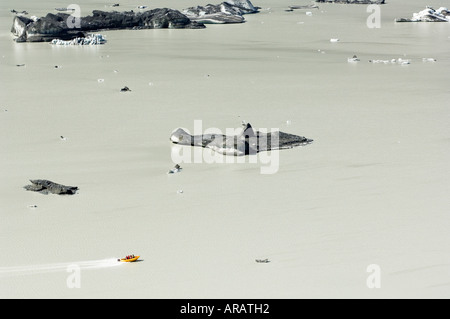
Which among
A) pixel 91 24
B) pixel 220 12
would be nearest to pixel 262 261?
pixel 91 24

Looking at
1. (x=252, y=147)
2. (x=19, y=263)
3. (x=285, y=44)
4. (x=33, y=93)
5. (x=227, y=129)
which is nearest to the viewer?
(x=19, y=263)

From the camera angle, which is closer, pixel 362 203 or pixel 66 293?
pixel 66 293

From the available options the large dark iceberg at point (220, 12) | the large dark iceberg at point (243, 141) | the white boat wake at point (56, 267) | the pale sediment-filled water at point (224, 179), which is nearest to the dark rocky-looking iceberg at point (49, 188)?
the pale sediment-filled water at point (224, 179)

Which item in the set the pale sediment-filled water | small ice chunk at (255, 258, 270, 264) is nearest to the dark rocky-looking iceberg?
the pale sediment-filled water

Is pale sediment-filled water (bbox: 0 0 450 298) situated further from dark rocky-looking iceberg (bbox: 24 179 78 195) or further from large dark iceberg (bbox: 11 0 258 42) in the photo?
large dark iceberg (bbox: 11 0 258 42)

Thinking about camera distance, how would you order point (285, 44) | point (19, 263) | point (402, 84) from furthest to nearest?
point (285, 44)
point (402, 84)
point (19, 263)

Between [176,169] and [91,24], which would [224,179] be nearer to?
[176,169]
